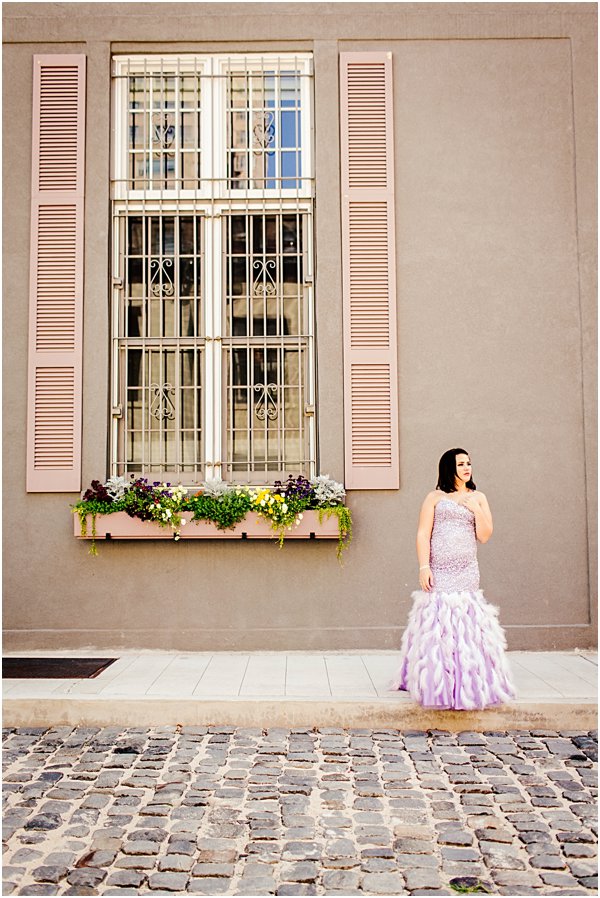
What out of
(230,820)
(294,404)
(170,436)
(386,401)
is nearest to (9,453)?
(170,436)

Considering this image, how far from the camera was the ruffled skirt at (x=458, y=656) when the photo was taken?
15.0ft

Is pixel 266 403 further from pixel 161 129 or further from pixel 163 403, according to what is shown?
pixel 161 129

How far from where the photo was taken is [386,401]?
6305 millimetres

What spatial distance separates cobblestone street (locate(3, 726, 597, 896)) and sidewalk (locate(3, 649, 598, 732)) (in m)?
0.08

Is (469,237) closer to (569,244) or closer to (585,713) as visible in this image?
(569,244)

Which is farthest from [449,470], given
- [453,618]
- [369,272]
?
[369,272]

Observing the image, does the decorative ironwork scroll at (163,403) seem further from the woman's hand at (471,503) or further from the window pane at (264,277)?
the woman's hand at (471,503)

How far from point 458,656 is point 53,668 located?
9.69ft

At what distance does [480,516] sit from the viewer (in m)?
4.82

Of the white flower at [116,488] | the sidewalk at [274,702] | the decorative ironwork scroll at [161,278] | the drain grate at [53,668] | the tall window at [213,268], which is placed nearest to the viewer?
the sidewalk at [274,702]

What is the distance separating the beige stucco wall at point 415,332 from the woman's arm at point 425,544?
1395 millimetres

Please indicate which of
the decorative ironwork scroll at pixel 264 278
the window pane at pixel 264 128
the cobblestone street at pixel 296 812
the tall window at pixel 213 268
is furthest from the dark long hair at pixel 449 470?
the window pane at pixel 264 128

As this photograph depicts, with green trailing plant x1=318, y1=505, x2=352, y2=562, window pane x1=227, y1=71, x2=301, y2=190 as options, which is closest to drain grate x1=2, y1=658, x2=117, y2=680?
green trailing plant x1=318, y1=505, x2=352, y2=562

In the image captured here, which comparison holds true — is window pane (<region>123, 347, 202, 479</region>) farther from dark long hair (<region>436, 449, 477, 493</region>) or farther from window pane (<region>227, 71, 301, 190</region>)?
dark long hair (<region>436, 449, 477, 493</region>)
